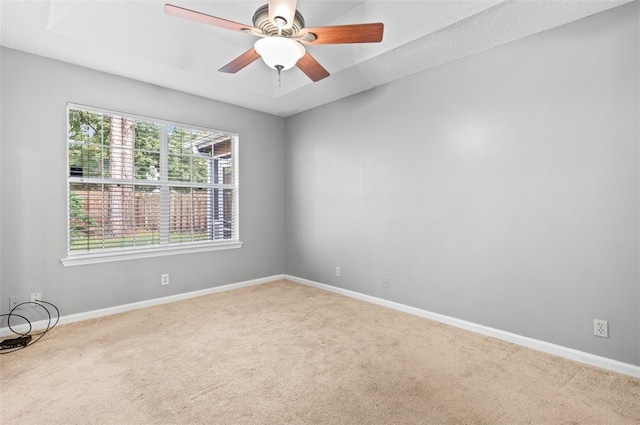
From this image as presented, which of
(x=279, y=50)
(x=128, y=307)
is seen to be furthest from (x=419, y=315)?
(x=128, y=307)

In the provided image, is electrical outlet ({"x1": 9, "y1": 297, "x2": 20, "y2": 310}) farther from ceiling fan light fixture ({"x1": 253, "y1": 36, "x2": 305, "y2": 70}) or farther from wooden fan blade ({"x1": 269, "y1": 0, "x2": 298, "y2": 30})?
wooden fan blade ({"x1": 269, "y1": 0, "x2": 298, "y2": 30})

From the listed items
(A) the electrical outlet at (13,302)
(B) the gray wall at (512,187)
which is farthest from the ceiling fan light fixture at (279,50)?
(A) the electrical outlet at (13,302)

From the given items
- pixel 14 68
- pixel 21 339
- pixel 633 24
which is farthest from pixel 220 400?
pixel 633 24

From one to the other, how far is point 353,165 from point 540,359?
2685 millimetres

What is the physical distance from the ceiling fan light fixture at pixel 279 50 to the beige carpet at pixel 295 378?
2170mm

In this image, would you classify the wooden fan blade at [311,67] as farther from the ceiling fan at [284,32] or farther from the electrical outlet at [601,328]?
the electrical outlet at [601,328]

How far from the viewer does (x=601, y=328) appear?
230 centimetres

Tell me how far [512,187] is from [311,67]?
6.54ft

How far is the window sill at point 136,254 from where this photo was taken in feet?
10.3

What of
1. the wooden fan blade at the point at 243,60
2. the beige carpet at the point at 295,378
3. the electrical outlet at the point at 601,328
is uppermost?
the wooden fan blade at the point at 243,60

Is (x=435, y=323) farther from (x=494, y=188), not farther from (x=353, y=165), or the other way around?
(x=353, y=165)

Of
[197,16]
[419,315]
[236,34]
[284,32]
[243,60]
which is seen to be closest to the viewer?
[197,16]

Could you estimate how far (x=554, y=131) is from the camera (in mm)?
2496

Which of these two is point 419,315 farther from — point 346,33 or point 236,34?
point 236,34
